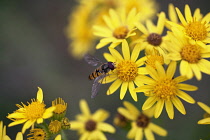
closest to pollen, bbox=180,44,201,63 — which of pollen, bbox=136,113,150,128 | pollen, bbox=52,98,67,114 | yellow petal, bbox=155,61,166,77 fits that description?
yellow petal, bbox=155,61,166,77

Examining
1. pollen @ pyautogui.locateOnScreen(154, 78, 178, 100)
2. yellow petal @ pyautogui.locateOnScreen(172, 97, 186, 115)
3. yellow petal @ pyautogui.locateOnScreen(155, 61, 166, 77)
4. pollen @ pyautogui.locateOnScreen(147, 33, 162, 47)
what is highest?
pollen @ pyautogui.locateOnScreen(147, 33, 162, 47)

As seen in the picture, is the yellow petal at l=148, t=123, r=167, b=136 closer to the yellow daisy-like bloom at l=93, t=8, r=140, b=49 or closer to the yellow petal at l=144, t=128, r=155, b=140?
the yellow petal at l=144, t=128, r=155, b=140

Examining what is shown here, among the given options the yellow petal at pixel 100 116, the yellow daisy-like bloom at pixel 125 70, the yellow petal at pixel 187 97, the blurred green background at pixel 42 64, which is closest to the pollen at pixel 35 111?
the yellow daisy-like bloom at pixel 125 70

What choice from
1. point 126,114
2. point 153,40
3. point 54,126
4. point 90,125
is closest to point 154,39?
point 153,40

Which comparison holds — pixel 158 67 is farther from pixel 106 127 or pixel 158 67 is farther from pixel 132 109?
pixel 106 127

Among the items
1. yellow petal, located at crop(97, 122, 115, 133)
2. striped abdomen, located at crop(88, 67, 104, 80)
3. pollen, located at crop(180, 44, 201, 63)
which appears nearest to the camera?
pollen, located at crop(180, 44, 201, 63)

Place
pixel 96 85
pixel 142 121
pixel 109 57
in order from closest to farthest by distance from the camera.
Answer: pixel 96 85 < pixel 109 57 < pixel 142 121

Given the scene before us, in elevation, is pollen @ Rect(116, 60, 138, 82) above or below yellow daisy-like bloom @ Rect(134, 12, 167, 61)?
below
